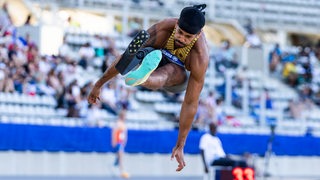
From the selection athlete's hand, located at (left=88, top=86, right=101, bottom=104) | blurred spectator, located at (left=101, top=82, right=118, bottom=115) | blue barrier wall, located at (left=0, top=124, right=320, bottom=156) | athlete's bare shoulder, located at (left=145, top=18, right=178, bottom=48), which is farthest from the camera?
blurred spectator, located at (left=101, top=82, right=118, bottom=115)

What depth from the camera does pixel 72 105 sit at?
65.2ft

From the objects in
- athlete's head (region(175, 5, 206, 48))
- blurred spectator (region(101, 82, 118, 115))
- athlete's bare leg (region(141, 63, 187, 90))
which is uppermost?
athlete's head (region(175, 5, 206, 48))

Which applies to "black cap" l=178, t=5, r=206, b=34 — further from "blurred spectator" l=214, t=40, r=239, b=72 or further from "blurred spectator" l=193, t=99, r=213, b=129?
"blurred spectator" l=214, t=40, r=239, b=72

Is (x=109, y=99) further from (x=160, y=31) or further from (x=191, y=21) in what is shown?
(x=191, y=21)

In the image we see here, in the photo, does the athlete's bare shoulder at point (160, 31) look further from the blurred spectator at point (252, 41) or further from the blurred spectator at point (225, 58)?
the blurred spectator at point (252, 41)

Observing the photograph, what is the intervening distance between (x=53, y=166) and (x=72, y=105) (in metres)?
1.31

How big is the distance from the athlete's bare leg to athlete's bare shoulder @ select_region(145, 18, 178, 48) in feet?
0.86

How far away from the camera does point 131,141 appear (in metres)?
20.5

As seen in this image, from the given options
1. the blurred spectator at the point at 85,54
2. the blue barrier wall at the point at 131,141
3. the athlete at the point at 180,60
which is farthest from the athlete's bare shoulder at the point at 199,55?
the blurred spectator at the point at 85,54

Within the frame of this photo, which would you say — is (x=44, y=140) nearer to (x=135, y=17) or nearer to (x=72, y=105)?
(x=72, y=105)

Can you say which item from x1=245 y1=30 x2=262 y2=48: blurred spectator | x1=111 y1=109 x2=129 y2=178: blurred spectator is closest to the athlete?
x1=111 y1=109 x2=129 y2=178: blurred spectator

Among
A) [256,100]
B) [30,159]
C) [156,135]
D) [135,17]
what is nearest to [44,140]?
[30,159]

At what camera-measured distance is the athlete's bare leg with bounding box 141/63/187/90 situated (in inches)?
381

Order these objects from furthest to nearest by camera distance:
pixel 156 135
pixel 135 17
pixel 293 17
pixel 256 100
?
pixel 293 17, pixel 135 17, pixel 256 100, pixel 156 135
